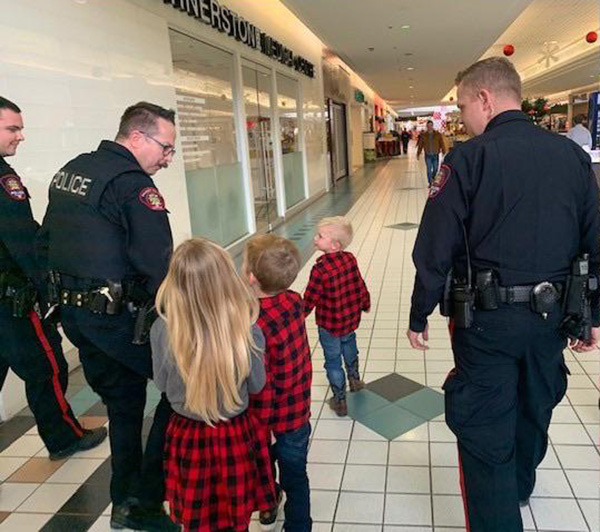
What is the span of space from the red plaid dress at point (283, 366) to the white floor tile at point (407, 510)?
59cm

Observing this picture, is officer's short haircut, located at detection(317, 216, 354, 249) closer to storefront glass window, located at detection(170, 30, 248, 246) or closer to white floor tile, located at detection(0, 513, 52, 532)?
white floor tile, located at detection(0, 513, 52, 532)

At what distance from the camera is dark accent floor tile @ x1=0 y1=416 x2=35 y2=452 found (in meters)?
2.68

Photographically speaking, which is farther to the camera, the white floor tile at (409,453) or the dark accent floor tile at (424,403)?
the dark accent floor tile at (424,403)

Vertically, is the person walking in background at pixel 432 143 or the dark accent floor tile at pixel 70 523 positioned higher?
the person walking in background at pixel 432 143

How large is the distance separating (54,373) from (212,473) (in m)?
1.28

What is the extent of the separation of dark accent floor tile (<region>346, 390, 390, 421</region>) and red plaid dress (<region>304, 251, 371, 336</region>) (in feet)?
1.56

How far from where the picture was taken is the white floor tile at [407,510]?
194 centimetres

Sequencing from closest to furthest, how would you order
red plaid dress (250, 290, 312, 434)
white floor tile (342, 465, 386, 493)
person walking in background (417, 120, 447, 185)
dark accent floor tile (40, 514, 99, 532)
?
1. red plaid dress (250, 290, 312, 434)
2. dark accent floor tile (40, 514, 99, 532)
3. white floor tile (342, 465, 386, 493)
4. person walking in background (417, 120, 447, 185)

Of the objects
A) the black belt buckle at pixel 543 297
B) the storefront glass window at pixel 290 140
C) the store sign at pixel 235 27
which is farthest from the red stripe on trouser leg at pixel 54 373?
the storefront glass window at pixel 290 140

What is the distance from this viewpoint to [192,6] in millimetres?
5223

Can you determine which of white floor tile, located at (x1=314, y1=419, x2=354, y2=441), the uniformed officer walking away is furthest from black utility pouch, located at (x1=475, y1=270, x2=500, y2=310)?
white floor tile, located at (x1=314, y1=419, x2=354, y2=441)

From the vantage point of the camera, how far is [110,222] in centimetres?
169

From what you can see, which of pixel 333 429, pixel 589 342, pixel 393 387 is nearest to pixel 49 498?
pixel 333 429

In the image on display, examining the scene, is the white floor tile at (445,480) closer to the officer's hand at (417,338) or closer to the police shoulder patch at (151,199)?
the officer's hand at (417,338)
